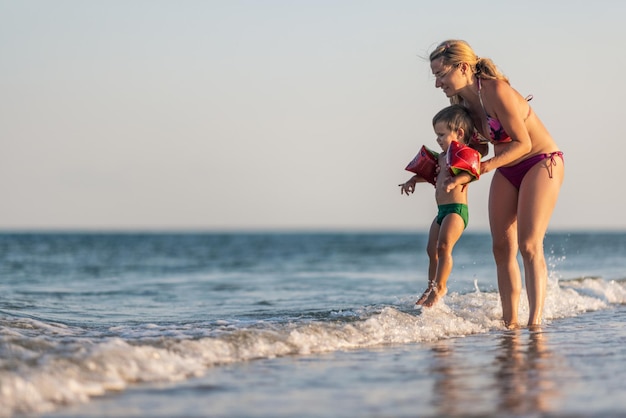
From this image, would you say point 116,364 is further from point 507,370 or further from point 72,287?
point 72,287

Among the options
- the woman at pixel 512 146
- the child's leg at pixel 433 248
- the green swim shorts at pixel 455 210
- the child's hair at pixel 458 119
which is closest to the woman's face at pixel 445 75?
the woman at pixel 512 146


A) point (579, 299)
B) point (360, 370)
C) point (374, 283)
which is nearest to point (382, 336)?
point (360, 370)

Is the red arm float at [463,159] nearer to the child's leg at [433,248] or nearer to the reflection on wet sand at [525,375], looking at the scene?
the child's leg at [433,248]

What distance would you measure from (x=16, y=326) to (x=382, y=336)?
9.29 ft

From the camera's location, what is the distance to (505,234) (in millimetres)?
6363

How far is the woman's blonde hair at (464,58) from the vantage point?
595 cm

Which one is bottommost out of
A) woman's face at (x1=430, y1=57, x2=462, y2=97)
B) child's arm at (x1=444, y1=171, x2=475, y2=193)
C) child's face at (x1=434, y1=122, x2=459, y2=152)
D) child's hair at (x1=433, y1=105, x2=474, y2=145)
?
child's arm at (x1=444, y1=171, x2=475, y2=193)

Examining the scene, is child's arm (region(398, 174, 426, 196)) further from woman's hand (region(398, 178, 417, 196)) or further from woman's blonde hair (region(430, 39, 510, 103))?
woman's blonde hair (region(430, 39, 510, 103))

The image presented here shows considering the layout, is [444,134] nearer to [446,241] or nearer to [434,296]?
[446,241]

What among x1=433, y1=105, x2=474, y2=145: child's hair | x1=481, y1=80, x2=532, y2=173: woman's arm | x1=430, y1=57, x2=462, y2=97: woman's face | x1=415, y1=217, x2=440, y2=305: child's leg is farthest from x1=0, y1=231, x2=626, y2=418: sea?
x1=430, y1=57, x2=462, y2=97: woman's face

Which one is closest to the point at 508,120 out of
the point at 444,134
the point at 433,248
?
the point at 444,134

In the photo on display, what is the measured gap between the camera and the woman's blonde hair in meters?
5.95

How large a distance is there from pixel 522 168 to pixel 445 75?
0.84 metres

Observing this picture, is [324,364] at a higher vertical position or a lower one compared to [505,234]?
lower
